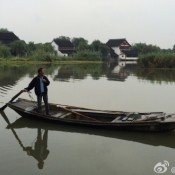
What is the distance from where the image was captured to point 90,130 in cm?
967

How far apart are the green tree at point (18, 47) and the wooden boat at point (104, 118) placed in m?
48.9

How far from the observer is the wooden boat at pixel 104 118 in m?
8.96

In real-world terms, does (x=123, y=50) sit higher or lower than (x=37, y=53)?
higher

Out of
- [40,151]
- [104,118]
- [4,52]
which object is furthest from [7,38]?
[40,151]

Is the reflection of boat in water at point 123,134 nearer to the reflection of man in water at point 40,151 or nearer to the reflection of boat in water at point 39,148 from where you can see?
the reflection of boat in water at point 39,148

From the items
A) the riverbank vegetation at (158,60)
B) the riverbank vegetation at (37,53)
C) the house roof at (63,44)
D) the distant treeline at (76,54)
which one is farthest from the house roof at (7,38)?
the riverbank vegetation at (158,60)

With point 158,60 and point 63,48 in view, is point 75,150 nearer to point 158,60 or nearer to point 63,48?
point 158,60

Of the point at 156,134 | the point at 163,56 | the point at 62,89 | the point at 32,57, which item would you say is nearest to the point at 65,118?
the point at 156,134

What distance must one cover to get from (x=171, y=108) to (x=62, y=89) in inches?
304

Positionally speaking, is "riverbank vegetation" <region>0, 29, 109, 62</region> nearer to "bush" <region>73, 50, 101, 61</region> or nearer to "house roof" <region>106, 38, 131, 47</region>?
"bush" <region>73, 50, 101, 61</region>

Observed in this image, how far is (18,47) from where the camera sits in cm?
5862

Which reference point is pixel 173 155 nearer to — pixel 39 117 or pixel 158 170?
pixel 158 170

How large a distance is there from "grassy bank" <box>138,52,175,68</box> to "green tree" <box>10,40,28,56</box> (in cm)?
2446

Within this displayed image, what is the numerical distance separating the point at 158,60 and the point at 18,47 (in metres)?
28.1
